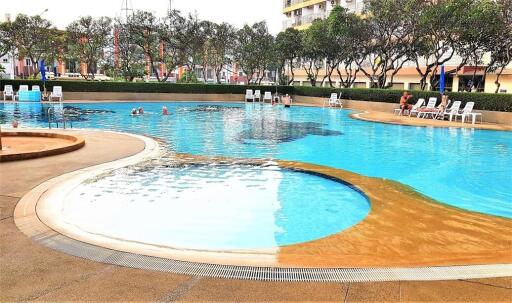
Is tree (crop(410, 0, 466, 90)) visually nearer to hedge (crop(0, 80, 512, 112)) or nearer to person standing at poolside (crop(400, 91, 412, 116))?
hedge (crop(0, 80, 512, 112))

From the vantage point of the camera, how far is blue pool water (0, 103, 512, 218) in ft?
28.6

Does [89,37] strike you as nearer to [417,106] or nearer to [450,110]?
[417,106]

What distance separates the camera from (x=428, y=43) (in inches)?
1072

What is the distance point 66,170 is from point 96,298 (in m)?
5.54

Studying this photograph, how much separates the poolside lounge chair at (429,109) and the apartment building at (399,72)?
5731mm

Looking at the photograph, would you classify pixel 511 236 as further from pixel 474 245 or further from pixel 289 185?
pixel 289 185

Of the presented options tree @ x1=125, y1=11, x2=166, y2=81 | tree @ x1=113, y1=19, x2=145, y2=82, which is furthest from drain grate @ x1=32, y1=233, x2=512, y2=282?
tree @ x1=113, y1=19, x2=145, y2=82

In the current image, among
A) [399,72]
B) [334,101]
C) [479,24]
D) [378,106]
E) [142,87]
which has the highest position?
[479,24]

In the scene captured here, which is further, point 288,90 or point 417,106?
point 288,90

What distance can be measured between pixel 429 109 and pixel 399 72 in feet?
72.3

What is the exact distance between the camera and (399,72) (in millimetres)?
41438

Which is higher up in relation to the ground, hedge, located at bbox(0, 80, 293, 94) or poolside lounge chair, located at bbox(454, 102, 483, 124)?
hedge, located at bbox(0, 80, 293, 94)

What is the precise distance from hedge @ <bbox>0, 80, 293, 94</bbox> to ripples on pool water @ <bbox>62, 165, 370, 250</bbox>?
25494mm

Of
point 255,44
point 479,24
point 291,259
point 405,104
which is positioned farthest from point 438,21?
point 291,259
